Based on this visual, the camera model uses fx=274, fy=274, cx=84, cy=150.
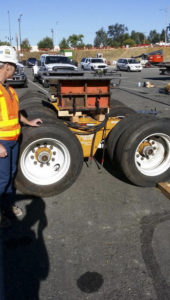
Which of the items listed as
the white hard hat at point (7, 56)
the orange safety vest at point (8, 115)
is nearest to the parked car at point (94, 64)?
the white hard hat at point (7, 56)

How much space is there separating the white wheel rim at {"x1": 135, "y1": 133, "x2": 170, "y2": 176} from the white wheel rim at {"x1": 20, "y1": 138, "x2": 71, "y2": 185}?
121 centimetres

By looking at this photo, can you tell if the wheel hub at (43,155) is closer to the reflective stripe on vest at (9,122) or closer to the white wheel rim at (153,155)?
the reflective stripe on vest at (9,122)

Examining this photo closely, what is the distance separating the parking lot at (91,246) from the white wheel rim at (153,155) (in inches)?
13.5

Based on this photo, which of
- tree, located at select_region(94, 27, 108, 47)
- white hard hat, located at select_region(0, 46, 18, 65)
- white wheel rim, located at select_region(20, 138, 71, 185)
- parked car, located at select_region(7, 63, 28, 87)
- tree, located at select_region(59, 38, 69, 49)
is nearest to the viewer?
white hard hat, located at select_region(0, 46, 18, 65)

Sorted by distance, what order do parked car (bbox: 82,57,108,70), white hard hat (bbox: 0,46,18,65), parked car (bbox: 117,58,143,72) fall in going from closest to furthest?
1. white hard hat (bbox: 0,46,18,65)
2. parked car (bbox: 82,57,108,70)
3. parked car (bbox: 117,58,143,72)

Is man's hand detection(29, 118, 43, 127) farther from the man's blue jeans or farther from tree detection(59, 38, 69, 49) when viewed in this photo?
tree detection(59, 38, 69, 49)

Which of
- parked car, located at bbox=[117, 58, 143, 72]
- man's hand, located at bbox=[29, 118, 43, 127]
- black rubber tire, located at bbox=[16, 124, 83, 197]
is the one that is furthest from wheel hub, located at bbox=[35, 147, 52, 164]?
parked car, located at bbox=[117, 58, 143, 72]

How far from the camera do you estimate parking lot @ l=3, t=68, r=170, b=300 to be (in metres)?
2.55

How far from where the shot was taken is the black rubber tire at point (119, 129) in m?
4.38

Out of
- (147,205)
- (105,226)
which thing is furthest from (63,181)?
(147,205)

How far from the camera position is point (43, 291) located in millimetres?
2514

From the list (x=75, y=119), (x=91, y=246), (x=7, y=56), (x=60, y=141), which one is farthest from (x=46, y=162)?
(x=7, y=56)

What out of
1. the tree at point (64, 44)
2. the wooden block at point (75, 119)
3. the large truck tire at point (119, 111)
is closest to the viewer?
the wooden block at point (75, 119)

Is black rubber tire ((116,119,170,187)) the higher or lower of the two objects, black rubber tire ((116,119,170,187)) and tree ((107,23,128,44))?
the lower
